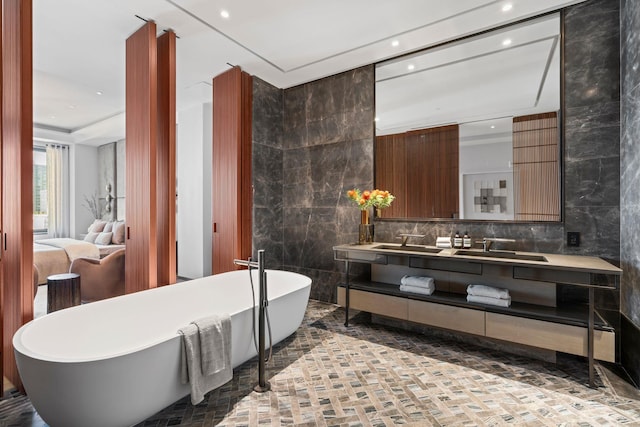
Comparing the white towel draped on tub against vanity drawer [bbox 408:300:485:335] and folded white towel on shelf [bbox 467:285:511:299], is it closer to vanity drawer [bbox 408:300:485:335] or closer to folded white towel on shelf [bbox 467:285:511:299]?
vanity drawer [bbox 408:300:485:335]

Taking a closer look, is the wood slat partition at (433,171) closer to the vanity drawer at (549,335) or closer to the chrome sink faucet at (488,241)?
the chrome sink faucet at (488,241)

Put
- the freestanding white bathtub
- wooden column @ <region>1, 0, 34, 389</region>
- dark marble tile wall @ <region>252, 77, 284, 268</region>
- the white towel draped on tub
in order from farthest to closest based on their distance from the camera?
dark marble tile wall @ <region>252, 77, 284, 268</region>, wooden column @ <region>1, 0, 34, 389</region>, the white towel draped on tub, the freestanding white bathtub

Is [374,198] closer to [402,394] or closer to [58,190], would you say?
[402,394]

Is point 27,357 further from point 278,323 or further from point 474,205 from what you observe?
point 474,205

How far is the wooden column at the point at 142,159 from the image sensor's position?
2777mm

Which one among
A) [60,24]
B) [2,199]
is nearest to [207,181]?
[60,24]

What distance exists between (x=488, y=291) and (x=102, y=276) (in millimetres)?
4236

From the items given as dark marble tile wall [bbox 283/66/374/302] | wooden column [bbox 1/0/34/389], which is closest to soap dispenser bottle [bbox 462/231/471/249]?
dark marble tile wall [bbox 283/66/374/302]

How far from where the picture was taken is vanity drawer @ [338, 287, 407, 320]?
2.97 metres

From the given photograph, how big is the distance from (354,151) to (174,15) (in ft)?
7.43

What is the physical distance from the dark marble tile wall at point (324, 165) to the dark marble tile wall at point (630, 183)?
2.17m

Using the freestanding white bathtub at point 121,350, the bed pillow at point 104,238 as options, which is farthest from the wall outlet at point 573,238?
the bed pillow at point 104,238

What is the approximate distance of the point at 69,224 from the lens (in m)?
7.61

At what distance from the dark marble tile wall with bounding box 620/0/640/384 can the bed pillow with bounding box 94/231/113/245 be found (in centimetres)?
761
